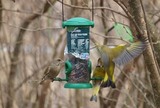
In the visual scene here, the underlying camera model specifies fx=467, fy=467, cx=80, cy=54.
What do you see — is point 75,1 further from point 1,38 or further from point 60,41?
point 1,38

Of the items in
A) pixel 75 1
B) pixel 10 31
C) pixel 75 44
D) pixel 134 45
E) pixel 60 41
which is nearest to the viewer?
pixel 134 45

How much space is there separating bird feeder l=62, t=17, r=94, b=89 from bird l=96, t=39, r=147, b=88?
179 mm

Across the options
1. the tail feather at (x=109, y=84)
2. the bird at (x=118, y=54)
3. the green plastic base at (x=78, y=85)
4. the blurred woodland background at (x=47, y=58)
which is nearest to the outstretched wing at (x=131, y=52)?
the bird at (x=118, y=54)

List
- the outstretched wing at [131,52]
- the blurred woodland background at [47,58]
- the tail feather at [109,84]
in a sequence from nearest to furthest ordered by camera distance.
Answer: the outstretched wing at [131,52]
the tail feather at [109,84]
the blurred woodland background at [47,58]

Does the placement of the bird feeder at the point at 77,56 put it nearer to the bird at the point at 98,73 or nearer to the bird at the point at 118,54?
the bird at the point at 98,73

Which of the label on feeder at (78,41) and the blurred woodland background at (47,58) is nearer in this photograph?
the label on feeder at (78,41)

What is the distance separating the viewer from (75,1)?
16.9 feet

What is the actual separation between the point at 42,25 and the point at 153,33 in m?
3.80

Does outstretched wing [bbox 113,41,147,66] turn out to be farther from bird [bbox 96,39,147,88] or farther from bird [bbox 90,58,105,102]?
bird [bbox 90,58,105,102]

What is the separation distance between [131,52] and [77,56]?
44 cm

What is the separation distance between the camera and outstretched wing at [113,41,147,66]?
10.00 ft

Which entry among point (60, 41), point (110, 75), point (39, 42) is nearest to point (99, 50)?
point (110, 75)

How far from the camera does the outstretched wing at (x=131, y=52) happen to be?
3.05 meters

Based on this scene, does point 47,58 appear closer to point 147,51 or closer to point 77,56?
point 77,56
